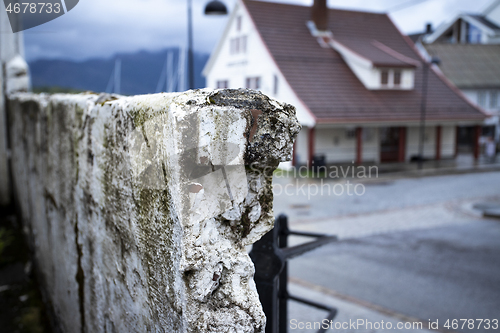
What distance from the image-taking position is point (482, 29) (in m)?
34.8

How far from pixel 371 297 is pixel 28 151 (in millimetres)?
4372

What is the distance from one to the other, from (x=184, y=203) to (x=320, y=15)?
847 inches

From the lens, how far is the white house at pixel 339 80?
18.6 meters

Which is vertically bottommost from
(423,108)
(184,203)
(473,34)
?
(184,203)

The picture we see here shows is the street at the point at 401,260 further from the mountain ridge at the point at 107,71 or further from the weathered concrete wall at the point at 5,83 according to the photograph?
the weathered concrete wall at the point at 5,83

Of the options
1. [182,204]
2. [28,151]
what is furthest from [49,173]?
[182,204]

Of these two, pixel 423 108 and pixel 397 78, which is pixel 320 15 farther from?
pixel 423 108

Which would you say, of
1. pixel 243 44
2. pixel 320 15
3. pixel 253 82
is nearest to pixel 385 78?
pixel 320 15

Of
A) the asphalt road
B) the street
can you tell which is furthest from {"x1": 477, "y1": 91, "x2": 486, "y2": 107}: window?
the street

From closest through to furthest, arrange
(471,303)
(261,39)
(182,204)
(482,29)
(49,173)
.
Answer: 1. (182,204)
2. (49,173)
3. (471,303)
4. (261,39)
5. (482,29)

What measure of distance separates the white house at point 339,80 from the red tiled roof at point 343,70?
0.05 m

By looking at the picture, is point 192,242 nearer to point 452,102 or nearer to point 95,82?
point 95,82

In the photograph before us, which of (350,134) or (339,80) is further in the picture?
(350,134)

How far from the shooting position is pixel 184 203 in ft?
4.82
